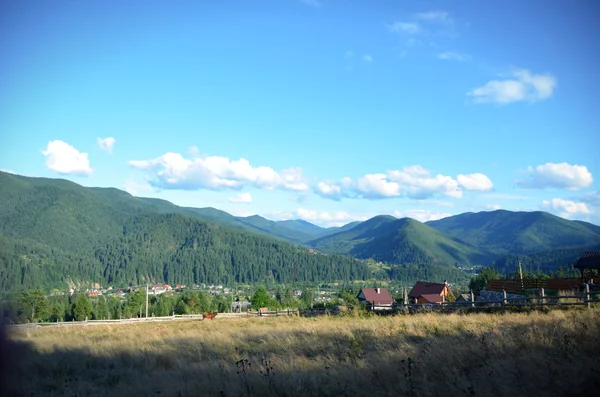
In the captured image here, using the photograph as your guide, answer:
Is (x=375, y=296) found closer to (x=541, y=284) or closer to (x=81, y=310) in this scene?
(x=541, y=284)

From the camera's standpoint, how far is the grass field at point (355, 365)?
23.9 feet

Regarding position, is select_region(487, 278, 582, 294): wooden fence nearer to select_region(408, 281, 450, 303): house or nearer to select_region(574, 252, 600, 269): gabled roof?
select_region(574, 252, 600, 269): gabled roof

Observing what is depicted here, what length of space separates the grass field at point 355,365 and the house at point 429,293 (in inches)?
2264

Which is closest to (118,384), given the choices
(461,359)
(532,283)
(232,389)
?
(232,389)

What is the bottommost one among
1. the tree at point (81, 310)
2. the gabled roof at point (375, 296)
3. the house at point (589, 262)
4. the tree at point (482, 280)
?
the tree at point (81, 310)

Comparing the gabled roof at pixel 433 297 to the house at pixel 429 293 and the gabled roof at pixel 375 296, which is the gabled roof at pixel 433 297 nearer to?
the house at pixel 429 293

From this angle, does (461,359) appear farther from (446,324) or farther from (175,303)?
(175,303)

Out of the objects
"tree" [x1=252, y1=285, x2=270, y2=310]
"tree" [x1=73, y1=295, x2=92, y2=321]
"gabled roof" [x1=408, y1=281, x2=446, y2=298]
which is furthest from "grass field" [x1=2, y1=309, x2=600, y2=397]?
"tree" [x1=73, y1=295, x2=92, y2=321]

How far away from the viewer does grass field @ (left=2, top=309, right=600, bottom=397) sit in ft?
23.9

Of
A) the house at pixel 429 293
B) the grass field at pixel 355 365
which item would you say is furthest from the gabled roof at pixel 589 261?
the house at pixel 429 293

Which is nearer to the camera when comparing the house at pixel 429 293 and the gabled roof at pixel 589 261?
the gabled roof at pixel 589 261

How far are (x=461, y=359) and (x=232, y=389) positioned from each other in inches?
184

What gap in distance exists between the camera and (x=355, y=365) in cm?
923

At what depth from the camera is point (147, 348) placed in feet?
48.4
